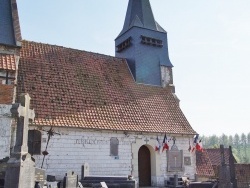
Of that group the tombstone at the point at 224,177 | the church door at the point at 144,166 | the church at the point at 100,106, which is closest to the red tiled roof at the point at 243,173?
the church at the point at 100,106

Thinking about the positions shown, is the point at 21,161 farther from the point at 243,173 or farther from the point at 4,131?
the point at 243,173

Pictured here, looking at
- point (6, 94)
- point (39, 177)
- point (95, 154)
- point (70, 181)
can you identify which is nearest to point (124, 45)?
point (95, 154)

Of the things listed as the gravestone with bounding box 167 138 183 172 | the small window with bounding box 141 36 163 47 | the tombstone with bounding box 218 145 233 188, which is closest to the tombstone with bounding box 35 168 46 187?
the tombstone with bounding box 218 145 233 188

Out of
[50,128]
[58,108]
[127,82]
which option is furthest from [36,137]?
[127,82]

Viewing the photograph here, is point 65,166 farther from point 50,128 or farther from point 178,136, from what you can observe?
point 178,136

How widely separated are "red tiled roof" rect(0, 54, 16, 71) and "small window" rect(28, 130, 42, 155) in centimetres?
336

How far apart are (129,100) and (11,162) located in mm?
12056

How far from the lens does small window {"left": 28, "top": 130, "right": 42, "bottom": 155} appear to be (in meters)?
14.5

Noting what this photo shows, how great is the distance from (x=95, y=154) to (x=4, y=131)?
5105 mm

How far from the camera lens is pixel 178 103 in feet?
72.0

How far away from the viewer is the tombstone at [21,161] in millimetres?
7719

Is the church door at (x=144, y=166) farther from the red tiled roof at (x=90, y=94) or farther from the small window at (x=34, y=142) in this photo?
the small window at (x=34, y=142)

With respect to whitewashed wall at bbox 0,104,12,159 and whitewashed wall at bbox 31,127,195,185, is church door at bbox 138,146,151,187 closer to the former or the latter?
whitewashed wall at bbox 31,127,195,185

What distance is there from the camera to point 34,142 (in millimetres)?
14594
